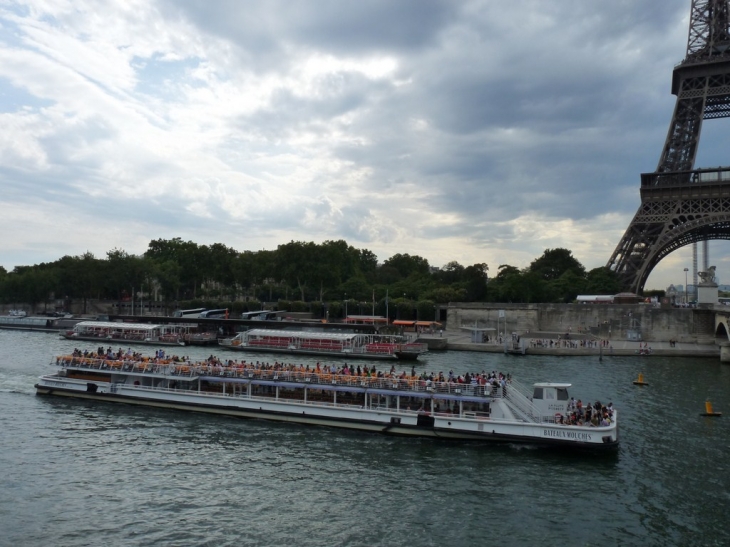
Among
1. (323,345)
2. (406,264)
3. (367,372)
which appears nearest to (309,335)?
(323,345)

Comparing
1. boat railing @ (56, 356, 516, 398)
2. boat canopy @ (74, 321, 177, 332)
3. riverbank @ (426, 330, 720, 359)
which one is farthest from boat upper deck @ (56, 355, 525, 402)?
boat canopy @ (74, 321, 177, 332)

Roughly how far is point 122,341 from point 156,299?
5264 centimetres

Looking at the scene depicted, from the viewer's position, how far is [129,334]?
7075 centimetres

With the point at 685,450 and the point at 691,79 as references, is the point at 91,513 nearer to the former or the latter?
the point at 685,450

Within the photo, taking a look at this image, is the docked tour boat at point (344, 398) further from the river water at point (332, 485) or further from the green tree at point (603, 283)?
the green tree at point (603, 283)

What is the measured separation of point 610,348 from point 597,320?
12.9 metres

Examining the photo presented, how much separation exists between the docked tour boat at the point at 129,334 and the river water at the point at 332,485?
36900 millimetres

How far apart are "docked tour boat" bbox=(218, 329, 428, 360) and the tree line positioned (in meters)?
28.7

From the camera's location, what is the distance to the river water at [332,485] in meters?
17.1

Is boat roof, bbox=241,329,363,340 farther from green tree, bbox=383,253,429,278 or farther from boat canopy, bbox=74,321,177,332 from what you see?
green tree, bbox=383,253,429,278

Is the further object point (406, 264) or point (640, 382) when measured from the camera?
point (406, 264)

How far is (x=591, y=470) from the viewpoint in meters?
22.7

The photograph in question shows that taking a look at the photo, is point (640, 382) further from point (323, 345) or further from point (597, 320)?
point (597, 320)

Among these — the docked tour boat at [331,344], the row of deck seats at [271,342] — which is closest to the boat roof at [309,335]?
the docked tour boat at [331,344]
